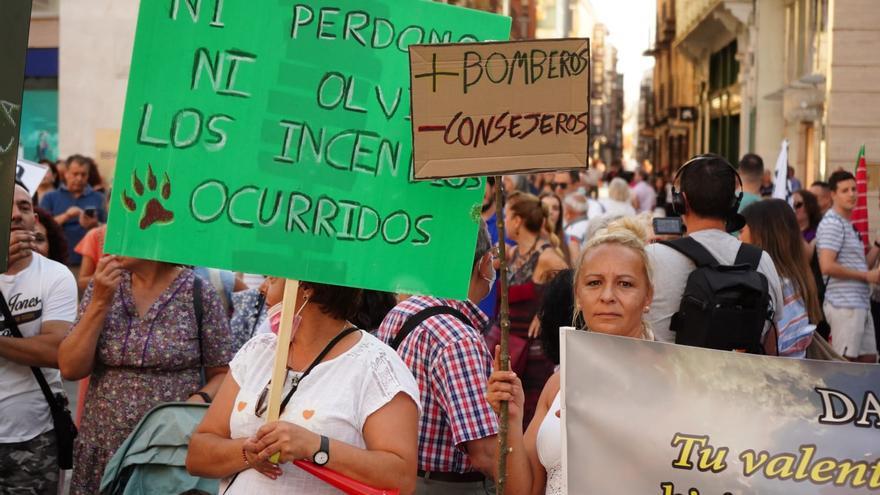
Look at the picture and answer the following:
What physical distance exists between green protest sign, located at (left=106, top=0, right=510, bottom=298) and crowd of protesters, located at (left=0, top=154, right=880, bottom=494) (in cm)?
20

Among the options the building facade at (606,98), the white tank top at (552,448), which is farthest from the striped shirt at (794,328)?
the building facade at (606,98)

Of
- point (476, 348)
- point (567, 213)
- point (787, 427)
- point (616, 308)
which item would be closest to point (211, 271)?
point (476, 348)

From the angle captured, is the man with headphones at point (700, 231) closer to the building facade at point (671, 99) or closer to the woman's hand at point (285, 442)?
the woman's hand at point (285, 442)

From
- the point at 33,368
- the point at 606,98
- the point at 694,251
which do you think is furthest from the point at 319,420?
the point at 606,98

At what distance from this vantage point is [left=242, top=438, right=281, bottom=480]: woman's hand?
3.60 metres

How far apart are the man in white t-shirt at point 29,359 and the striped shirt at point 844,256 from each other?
6.33 m

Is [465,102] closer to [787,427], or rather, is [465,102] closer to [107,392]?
[787,427]

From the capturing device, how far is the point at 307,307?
3963 millimetres

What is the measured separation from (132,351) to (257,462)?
1.81 metres

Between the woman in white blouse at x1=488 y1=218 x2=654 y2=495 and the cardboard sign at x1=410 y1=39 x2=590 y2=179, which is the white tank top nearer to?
the woman in white blouse at x1=488 y1=218 x2=654 y2=495

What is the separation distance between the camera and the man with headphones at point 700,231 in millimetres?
5086

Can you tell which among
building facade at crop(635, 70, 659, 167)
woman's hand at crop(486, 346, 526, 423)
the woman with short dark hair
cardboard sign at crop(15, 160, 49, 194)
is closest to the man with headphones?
woman's hand at crop(486, 346, 526, 423)

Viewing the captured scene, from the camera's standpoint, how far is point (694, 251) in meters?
5.08

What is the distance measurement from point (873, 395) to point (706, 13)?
100 ft
